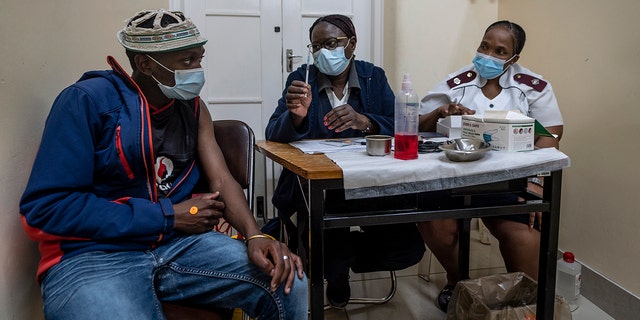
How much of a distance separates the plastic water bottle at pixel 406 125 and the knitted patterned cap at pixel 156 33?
63 centimetres

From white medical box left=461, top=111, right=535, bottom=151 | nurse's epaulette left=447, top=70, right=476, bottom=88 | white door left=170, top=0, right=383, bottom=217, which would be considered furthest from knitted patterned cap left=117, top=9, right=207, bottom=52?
white door left=170, top=0, right=383, bottom=217

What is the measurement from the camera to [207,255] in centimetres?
120

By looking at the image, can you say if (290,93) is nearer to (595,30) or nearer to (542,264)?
(542,264)

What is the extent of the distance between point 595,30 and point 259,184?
1.99 metres

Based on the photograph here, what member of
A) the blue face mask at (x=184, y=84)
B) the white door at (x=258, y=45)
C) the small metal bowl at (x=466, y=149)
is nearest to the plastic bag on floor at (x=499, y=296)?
the small metal bowl at (x=466, y=149)

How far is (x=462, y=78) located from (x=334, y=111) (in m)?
0.67

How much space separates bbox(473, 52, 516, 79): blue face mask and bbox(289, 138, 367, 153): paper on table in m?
0.66

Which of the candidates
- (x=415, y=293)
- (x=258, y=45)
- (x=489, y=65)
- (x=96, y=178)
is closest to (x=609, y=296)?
(x=415, y=293)

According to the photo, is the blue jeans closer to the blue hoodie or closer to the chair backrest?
the blue hoodie

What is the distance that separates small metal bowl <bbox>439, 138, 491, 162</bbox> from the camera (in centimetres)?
124

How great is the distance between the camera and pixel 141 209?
1154mm

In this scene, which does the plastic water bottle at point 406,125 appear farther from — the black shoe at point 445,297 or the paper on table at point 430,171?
the black shoe at point 445,297

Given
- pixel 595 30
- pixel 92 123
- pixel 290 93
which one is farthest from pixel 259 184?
pixel 595 30

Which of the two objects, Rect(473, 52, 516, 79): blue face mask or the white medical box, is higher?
Rect(473, 52, 516, 79): blue face mask
